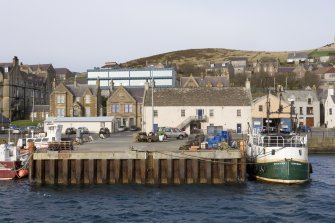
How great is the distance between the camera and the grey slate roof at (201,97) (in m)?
70.7

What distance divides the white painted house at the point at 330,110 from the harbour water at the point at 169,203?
55.8 metres


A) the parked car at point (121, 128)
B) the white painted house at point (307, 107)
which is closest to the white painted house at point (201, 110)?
the parked car at point (121, 128)

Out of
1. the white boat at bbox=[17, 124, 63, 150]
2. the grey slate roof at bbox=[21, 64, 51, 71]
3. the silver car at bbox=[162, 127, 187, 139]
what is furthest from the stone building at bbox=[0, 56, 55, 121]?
the white boat at bbox=[17, 124, 63, 150]

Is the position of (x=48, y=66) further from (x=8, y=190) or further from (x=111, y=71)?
(x=8, y=190)

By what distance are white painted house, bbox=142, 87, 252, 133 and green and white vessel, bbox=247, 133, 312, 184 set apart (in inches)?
1298

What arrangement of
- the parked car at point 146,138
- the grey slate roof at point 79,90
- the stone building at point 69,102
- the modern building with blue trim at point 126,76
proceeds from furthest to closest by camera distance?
the modern building with blue trim at point 126,76 → the grey slate roof at point 79,90 → the stone building at point 69,102 → the parked car at point 146,138

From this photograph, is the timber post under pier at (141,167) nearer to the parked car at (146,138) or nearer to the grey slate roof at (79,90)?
the parked car at (146,138)

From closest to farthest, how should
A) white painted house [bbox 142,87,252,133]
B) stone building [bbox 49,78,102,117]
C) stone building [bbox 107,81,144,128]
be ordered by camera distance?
white painted house [bbox 142,87,252,133] → stone building [bbox 107,81,144,128] → stone building [bbox 49,78,102,117]

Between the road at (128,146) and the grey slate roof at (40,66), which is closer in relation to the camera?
the road at (128,146)

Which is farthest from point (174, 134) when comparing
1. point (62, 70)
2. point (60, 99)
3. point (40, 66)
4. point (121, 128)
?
point (62, 70)

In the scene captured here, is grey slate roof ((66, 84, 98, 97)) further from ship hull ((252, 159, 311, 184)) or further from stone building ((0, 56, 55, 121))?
ship hull ((252, 159, 311, 184))

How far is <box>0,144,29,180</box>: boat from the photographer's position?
1563 inches

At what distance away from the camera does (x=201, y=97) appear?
72000 mm

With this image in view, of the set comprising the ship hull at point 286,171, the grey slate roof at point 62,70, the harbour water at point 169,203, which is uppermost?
the grey slate roof at point 62,70
